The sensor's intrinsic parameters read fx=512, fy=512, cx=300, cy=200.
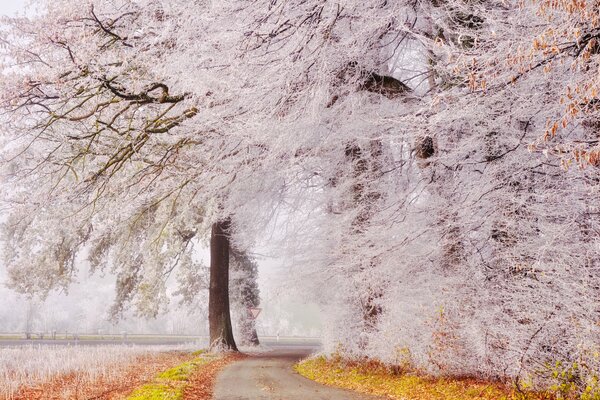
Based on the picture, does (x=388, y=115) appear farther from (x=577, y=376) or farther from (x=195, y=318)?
(x=195, y=318)

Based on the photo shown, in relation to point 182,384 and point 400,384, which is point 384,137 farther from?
point 182,384

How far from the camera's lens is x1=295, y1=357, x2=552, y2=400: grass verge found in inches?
312

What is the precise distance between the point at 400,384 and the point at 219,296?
1304 cm

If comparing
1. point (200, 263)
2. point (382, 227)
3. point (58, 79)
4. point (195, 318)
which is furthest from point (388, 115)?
point (195, 318)

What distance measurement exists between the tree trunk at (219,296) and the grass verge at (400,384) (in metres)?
7.20

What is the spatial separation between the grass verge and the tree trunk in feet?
23.6

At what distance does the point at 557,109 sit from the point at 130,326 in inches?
2698

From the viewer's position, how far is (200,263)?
2683 centimetres

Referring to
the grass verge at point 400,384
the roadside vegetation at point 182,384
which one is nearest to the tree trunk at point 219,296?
the roadside vegetation at point 182,384

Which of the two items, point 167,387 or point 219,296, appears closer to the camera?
point 167,387

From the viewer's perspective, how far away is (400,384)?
33.4 ft

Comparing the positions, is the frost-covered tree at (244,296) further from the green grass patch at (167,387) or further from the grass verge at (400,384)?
the green grass patch at (167,387)

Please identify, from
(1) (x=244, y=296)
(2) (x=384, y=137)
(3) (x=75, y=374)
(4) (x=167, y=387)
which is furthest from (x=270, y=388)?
(1) (x=244, y=296)

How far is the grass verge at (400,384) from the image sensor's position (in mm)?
7922
